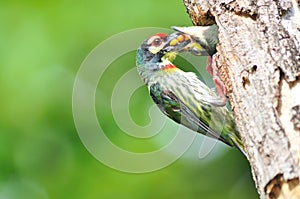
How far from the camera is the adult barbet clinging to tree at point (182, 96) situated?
2.32 meters

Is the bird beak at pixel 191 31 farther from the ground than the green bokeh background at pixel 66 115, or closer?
farther from the ground

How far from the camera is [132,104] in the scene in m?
3.71

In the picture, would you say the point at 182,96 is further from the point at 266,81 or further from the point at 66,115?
the point at 66,115

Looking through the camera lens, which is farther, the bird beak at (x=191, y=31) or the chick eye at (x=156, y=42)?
the chick eye at (x=156, y=42)

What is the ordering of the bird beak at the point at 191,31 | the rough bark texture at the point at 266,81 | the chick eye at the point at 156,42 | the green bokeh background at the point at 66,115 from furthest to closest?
the green bokeh background at the point at 66,115, the chick eye at the point at 156,42, the bird beak at the point at 191,31, the rough bark texture at the point at 266,81

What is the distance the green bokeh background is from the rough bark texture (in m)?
1.62

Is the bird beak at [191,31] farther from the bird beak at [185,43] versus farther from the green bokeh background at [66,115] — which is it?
the green bokeh background at [66,115]

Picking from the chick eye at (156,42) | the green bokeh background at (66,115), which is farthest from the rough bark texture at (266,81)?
the green bokeh background at (66,115)

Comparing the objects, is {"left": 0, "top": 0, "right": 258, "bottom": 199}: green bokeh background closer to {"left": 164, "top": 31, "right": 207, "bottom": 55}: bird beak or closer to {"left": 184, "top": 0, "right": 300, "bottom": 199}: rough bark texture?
{"left": 164, "top": 31, "right": 207, "bottom": 55}: bird beak

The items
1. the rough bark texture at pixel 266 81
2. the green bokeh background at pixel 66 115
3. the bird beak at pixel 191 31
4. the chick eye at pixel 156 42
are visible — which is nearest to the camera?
the rough bark texture at pixel 266 81

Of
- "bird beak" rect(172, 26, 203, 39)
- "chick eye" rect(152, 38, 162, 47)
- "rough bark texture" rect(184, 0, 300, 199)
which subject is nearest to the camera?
"rough bark texture" rect(184, 0, 300, 199)

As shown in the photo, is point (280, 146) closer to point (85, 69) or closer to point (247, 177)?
point (85, 69)

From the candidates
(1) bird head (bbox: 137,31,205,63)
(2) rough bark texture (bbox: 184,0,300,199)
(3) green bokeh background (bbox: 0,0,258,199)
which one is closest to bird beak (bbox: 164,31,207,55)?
(1) bird head (bbox: 137,31,205,63)

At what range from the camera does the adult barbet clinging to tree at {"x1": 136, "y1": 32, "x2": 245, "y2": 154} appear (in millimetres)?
2320
